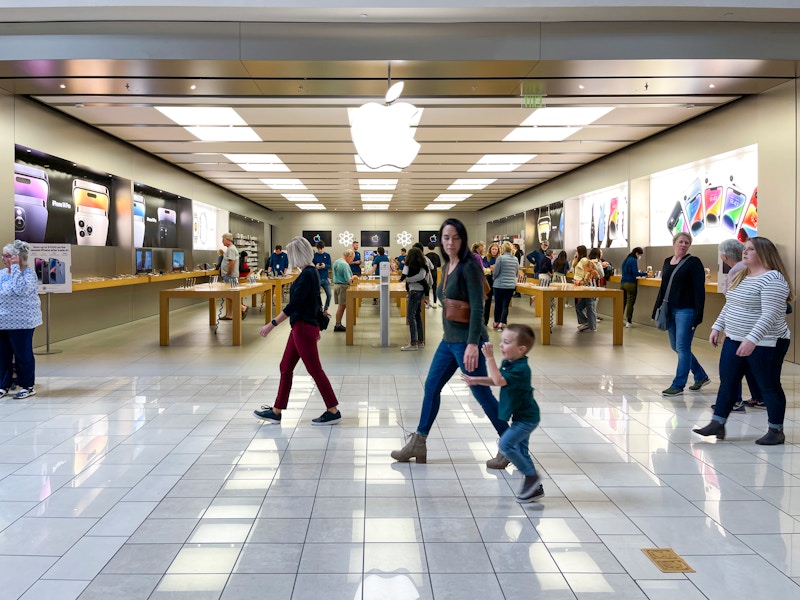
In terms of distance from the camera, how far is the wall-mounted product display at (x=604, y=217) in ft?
48.4

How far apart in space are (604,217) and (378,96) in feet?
29.7

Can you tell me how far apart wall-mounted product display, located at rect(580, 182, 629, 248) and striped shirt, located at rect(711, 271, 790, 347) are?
984cm

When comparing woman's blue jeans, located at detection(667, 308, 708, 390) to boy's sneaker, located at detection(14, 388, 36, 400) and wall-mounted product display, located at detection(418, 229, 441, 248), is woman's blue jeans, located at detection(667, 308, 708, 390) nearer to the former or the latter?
boy's sneaker, located at detection(14, 388, 36, 400)

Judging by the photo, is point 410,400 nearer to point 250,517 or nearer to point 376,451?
point 376,451

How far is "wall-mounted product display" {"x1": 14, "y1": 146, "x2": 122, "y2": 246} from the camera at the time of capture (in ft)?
30.9

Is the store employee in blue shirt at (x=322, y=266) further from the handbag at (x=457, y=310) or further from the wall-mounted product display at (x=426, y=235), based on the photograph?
the wall-mounted product display at (x=426, y=235)

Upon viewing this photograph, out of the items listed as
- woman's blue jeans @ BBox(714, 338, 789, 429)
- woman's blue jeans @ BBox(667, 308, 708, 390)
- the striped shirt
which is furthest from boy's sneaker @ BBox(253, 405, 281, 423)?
woman's blue jeans @ BBox(667, 308, 708, 390)

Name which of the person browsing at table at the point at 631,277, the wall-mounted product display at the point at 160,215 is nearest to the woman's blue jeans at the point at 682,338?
the person browsing at table at the point at 631,277

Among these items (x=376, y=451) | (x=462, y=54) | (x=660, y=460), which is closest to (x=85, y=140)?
(x=462, y=54)

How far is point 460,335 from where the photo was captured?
404 cm

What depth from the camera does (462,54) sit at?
279 inches

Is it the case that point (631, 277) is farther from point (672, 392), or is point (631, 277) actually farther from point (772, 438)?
point (772, 438)

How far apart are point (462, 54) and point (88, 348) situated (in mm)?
6547

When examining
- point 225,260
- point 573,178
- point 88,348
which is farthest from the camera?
point 573,178
